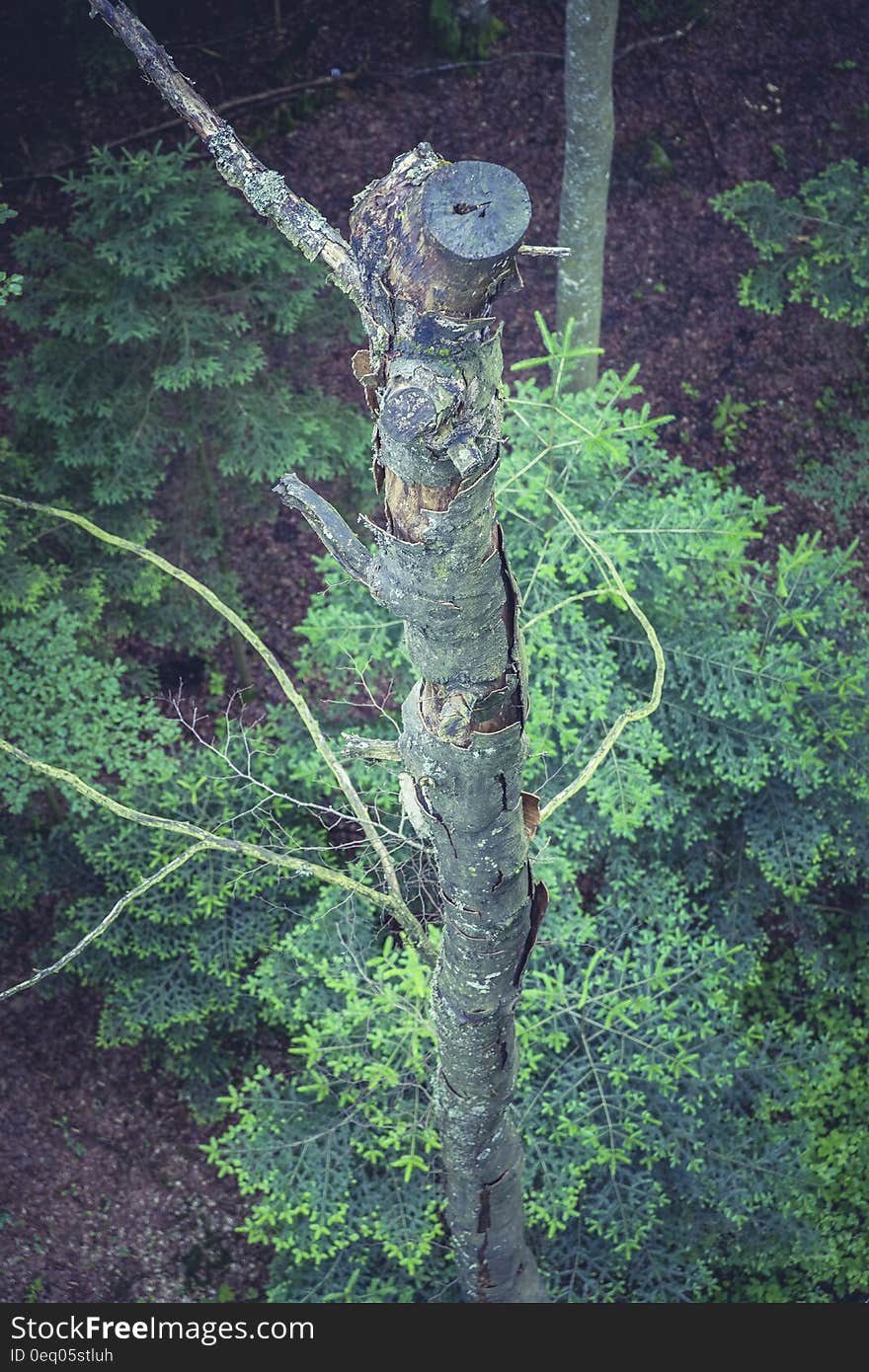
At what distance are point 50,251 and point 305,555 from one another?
129 inches

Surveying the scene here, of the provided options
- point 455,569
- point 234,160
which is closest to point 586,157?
point 234,160

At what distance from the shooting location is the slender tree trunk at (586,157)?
7105 mm

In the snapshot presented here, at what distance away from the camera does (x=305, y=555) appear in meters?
9.28

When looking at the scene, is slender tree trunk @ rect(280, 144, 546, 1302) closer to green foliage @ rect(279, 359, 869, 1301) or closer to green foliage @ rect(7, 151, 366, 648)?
green foliage @ rect(279, 359, 869, 1301)

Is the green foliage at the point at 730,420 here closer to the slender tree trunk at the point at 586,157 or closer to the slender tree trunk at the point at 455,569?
the slender tree trunk at the point at 586,157

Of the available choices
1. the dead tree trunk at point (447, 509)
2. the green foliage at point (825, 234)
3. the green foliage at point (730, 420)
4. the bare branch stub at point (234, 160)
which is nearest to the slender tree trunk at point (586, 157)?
the green foliage at point (825, 234)

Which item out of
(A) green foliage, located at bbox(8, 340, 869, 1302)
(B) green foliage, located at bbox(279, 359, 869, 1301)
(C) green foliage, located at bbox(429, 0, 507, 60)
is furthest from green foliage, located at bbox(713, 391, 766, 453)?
(C) green foliage, located at bbox(429, 0, 507, 60)

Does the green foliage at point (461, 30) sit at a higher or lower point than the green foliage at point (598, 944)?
higher

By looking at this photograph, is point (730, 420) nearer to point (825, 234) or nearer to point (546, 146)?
point (825, 234)

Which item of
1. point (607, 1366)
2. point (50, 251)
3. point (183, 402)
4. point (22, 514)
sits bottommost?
point (607, 1366)

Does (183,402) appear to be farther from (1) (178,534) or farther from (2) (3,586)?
(2) (3,586)

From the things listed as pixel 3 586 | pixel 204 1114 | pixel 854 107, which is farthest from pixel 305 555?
pixel 854 107

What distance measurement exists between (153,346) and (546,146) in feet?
18.5

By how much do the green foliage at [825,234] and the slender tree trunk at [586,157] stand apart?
4.37 ft
